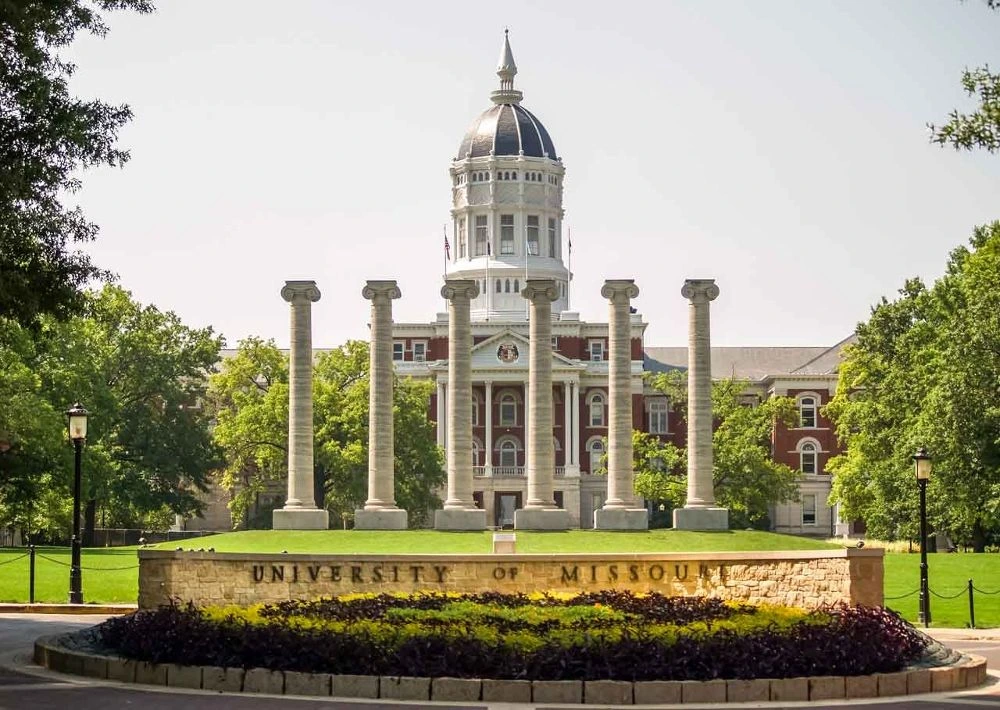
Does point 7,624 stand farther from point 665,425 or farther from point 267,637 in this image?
point 665,425

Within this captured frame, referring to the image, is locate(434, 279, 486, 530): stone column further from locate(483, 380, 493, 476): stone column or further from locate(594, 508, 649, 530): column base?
locate(483, 380, 493, 476): stone column

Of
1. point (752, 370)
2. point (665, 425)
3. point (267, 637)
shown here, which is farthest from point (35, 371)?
point (752, 370)

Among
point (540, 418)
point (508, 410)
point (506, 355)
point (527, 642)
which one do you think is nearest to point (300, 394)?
point (540, 418)

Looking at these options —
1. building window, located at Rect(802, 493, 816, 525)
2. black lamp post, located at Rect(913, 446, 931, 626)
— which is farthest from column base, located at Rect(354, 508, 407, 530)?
building window, located at Rect(802, 493, 816, 525)

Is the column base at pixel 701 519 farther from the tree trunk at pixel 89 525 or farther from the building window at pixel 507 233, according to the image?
the building window at pixel 507 233

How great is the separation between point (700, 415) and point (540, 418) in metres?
7.65

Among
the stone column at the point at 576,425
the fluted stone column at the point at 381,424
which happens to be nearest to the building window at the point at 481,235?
the stone column at the point at 576,425

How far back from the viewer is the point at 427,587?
107 ft

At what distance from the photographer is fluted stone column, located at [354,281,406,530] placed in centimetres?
8062

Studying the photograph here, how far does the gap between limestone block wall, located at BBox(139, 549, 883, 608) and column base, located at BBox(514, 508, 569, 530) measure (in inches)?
1842

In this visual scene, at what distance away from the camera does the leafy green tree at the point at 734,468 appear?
362 feet

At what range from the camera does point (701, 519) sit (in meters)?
78.7

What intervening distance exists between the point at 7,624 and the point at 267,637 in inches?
Answer: 560

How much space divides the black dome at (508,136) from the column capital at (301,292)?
220 ft
